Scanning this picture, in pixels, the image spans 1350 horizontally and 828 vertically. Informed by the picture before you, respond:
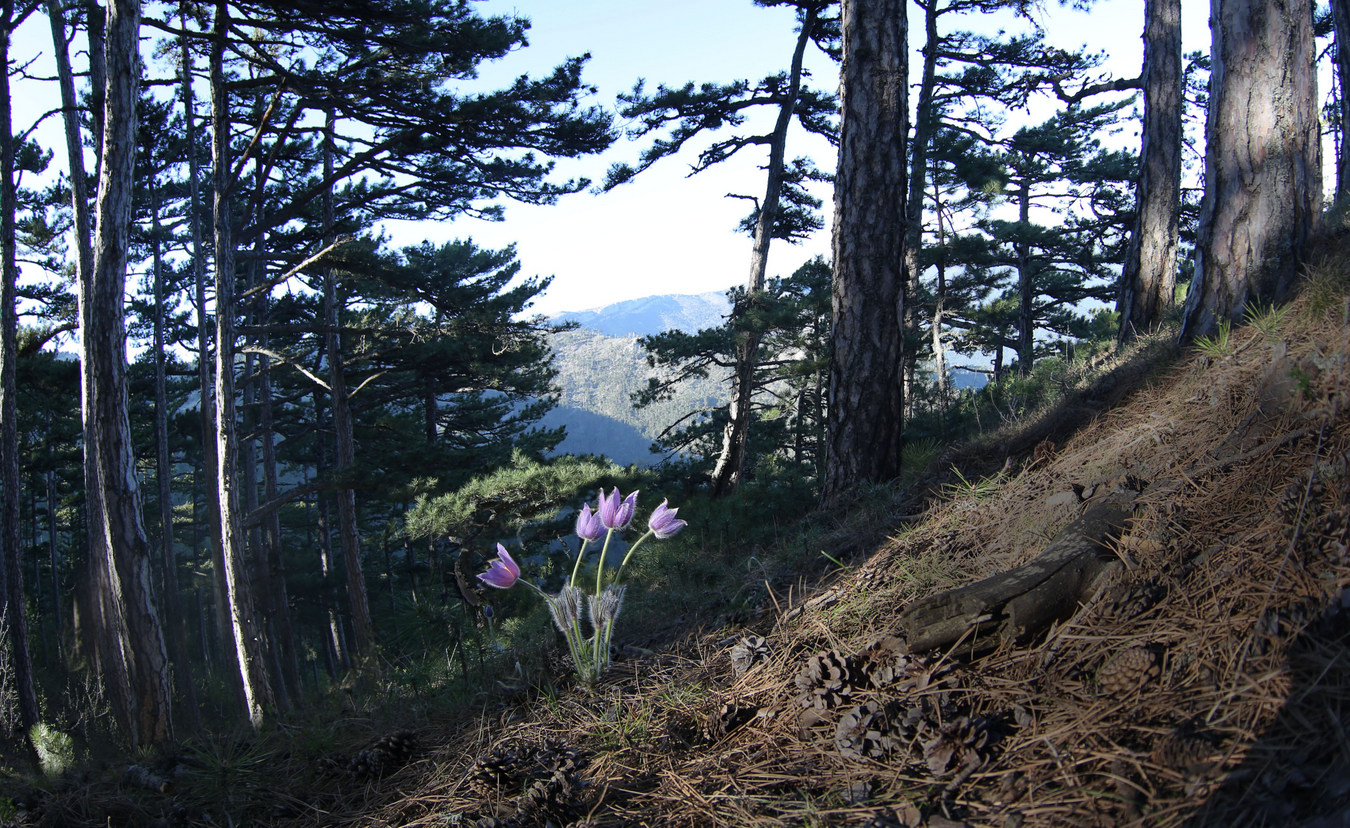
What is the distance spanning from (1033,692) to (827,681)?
0.50 meters

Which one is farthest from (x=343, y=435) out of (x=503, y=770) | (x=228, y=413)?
(x=503, y=770)

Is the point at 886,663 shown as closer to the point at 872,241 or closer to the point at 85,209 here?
the point at 872,241

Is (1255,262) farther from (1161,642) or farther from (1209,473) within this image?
(1161,642)

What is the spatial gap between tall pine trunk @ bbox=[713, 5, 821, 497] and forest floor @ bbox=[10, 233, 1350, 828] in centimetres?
769

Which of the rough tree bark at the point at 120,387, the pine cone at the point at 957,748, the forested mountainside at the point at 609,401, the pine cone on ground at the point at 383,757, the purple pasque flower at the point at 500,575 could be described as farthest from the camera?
the forested mountainside at the point at 609,401

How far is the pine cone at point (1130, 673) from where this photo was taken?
146cm

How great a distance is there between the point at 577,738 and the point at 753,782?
65cm

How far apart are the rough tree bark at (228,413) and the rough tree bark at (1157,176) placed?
991 centimetres

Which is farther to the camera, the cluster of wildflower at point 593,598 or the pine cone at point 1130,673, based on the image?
the cluster of wildflower at point 593,598

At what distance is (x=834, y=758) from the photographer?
5.37 feet

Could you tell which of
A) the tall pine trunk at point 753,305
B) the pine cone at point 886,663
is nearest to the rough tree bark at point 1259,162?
the pine cone at point 886,663

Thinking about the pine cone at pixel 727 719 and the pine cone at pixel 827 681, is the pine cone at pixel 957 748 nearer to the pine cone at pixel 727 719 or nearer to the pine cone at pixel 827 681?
the pine cone at pixel 827 681

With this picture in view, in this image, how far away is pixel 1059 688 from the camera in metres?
1.57

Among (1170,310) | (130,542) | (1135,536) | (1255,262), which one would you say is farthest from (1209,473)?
(130,542)
